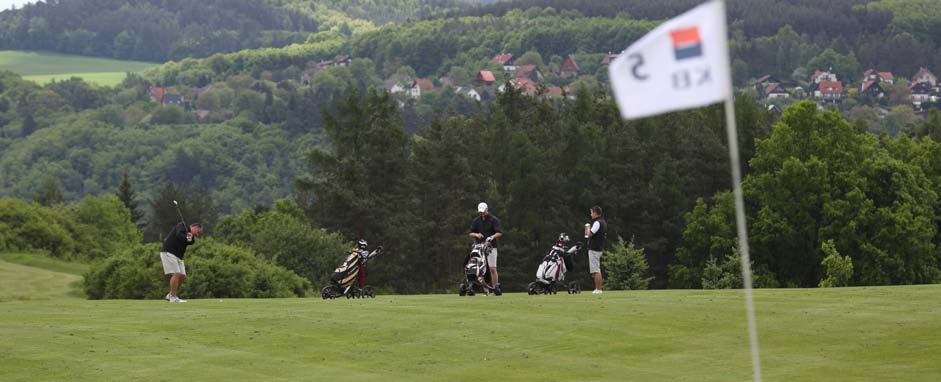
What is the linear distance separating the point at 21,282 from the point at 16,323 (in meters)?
37.3

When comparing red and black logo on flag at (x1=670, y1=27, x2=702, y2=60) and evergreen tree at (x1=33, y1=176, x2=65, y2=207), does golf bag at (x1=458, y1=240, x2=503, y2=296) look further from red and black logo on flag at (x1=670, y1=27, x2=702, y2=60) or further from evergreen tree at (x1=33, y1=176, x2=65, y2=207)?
evergreen tree at (x1=33, y1=176, x2=65, y2=207)

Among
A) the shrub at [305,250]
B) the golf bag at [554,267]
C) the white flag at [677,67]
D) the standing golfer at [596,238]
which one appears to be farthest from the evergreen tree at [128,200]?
the white flag at [677,67]

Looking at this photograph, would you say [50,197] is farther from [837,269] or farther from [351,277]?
[351,277]

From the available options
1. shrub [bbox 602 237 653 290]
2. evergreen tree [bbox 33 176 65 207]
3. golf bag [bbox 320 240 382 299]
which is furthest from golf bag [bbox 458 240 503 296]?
evergreen tree [bbox 33 176 65 207]

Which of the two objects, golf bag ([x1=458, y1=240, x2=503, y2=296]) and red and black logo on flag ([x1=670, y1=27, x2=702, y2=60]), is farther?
golf bag ([x1=458, y1=240, x2=503, y2=296])

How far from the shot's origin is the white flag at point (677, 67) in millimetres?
16953

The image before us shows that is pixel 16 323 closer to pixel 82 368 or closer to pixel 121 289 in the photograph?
pixel 82 368

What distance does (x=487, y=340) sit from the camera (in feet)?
86.7

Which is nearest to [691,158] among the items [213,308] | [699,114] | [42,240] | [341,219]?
[699,114]

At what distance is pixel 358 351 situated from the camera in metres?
25.5

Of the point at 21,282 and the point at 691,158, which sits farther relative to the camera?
the point at 691,158

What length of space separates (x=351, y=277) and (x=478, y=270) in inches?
135

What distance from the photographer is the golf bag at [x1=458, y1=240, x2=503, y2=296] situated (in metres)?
33.8

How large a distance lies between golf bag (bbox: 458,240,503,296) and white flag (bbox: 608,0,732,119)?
643 inches
